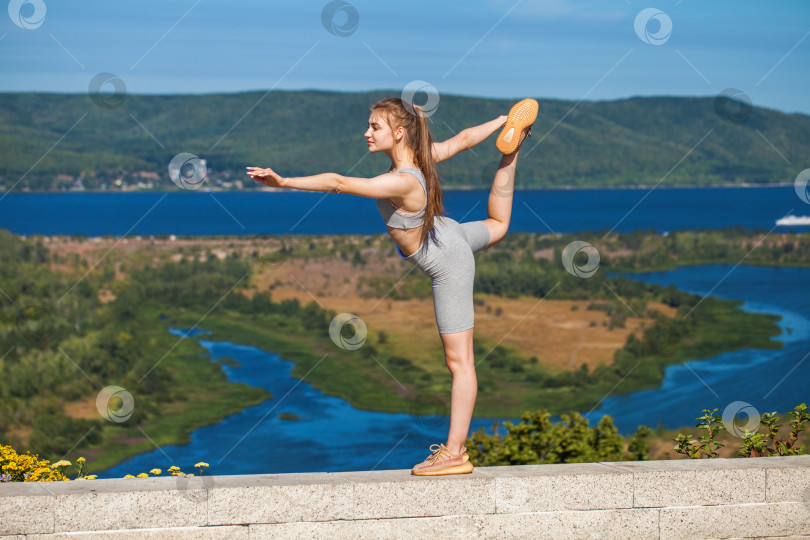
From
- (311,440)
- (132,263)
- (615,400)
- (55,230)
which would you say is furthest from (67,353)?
(55,230)

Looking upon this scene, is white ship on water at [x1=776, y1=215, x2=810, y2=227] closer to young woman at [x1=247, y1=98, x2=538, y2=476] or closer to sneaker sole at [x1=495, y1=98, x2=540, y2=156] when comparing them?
sneaker sole at [x1=495, y1=98, x2=540, y2=156]

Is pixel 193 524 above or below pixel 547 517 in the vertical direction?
below

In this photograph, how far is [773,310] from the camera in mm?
97375

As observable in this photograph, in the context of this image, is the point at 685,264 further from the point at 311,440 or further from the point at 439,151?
the point at 439,151

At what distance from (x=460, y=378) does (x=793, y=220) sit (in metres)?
144

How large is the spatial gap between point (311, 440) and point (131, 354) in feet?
76.8

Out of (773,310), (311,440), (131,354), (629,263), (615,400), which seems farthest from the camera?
Result: (629,263)


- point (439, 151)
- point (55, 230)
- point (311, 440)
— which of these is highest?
point (55, 230)

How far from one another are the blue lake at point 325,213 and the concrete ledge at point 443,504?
10655 cm

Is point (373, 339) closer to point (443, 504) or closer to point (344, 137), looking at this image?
point (344, 137)

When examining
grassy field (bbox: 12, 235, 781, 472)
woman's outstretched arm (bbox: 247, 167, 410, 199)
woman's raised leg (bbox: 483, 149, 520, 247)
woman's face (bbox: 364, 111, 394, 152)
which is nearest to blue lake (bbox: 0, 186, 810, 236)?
grassy field (bbox: 12, 235, 781, 472)

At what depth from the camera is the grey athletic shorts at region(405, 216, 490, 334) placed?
5.79 meters

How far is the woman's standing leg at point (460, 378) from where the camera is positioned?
5.85 meters

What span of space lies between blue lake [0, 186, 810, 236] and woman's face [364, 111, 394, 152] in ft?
350
